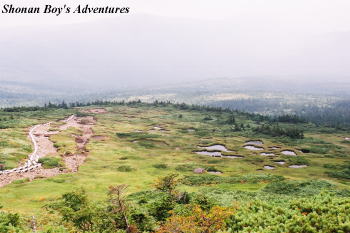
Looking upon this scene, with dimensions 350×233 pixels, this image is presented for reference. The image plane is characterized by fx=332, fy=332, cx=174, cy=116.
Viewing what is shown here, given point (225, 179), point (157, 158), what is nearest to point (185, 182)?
point (225, 179)

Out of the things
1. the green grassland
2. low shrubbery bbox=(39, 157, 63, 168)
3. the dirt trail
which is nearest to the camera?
the green grassland

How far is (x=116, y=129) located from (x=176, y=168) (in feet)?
256

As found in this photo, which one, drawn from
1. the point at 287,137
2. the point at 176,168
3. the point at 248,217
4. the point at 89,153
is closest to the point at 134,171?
the point at 176,168

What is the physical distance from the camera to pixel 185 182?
78.9 meters

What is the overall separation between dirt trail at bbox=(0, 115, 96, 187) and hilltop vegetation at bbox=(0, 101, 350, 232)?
9.49 feet

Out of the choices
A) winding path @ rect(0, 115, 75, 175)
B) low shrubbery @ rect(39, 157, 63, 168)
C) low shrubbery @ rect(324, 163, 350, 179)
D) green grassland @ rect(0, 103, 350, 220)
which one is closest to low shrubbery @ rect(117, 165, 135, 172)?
green grassland @ rect(0, 103, 350, 220)

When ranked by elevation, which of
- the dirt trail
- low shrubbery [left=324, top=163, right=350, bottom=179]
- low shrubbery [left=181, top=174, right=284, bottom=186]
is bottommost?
low shrubbery [left=324, top=163, right=350, bottom=179]

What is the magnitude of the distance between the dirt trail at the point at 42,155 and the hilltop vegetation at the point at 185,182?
289cm

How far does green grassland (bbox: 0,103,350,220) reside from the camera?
224 feet

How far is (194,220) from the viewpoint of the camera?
102 ft

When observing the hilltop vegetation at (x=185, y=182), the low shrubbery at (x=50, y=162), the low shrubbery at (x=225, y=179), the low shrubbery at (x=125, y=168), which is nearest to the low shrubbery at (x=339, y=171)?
the hilltop vegetation at (x=185, y=182)

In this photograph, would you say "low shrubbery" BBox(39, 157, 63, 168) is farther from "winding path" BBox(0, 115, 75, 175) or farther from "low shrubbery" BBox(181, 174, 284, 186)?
"low shrubbery" BBox(181, 174, 284, 186)

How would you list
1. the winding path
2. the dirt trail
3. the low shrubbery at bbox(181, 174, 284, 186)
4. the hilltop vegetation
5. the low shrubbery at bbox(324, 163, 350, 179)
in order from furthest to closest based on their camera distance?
the low shrubbery at bbox(324, 163, 350, 179) < the winding path < the dirt trail < the low shrubbery at bbox(181, 174, 284, 186) < the hilltop vegetation

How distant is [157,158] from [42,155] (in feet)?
118
